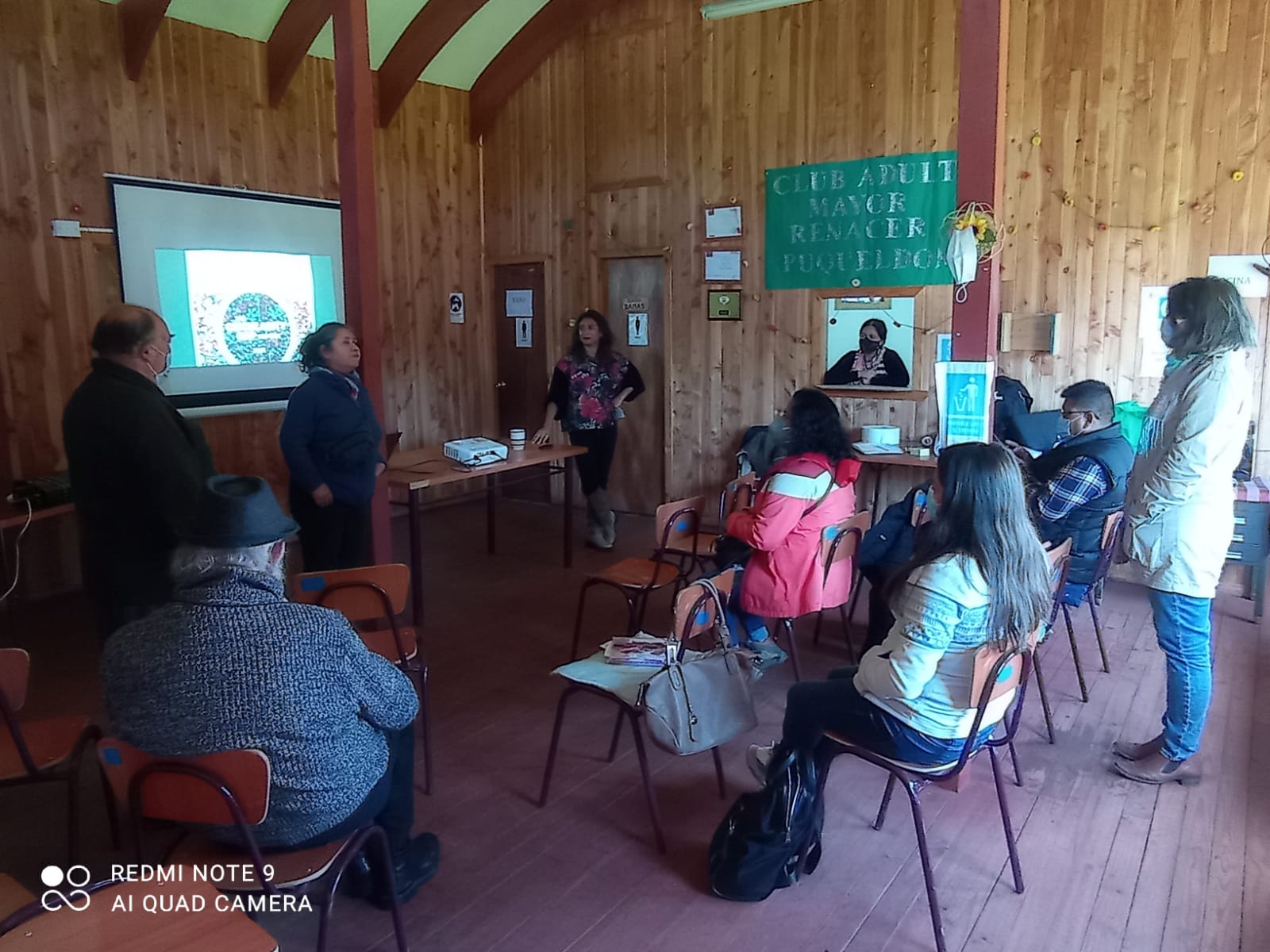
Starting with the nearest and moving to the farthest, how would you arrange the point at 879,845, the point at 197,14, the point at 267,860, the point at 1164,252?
the point at 267,860 → the point at 879,845 → the point at 1164,252 → the point at 197,14

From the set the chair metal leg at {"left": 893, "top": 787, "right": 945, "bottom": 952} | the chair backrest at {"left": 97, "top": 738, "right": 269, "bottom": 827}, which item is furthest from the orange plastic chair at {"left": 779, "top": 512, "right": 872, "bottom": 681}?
the chair backrest at {"left": 97, "top": 738, "right": 269, "bottom": 827}

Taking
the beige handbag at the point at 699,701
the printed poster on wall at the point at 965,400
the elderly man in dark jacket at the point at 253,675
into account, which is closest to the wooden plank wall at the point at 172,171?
the elderly man in dark jacket at the point at 253,675

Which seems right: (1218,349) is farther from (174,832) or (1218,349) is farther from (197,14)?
(197,14)

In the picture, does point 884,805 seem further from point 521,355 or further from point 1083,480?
point 521,355

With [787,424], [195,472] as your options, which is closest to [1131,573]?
[787,424]

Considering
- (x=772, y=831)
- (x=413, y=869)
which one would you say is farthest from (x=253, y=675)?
(x=772, y=831)

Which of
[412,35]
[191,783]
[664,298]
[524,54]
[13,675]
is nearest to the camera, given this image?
[191,783]

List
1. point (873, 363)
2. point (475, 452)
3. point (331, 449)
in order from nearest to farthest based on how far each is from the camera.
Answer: point (331, 449), point (475, 452), point (873, 363)

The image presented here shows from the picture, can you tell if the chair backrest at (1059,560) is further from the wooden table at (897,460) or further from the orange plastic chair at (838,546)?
the wooden table at (897,460)

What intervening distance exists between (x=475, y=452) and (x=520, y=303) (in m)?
2.86

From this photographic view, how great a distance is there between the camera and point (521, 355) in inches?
293

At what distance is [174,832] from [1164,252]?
5.16m

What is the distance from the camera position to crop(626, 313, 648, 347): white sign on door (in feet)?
22.2

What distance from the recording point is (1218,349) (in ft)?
8.75
